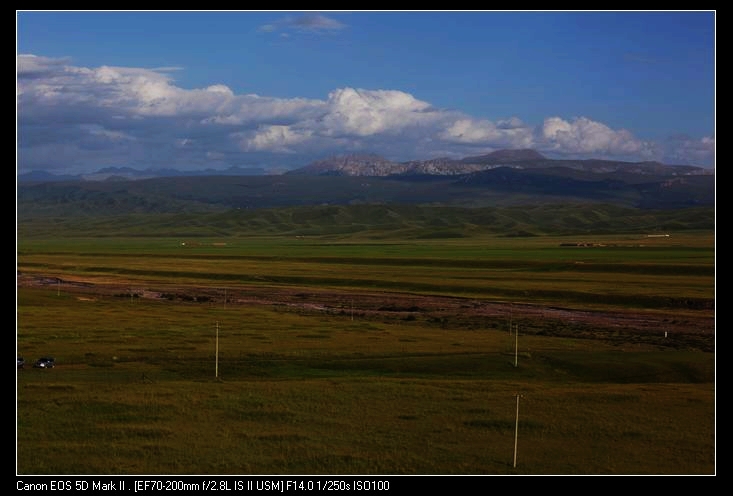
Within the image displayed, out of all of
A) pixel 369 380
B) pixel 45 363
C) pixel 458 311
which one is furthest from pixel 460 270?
pixel 45 363

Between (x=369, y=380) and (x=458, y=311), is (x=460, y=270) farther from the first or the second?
(x=369, y=380)

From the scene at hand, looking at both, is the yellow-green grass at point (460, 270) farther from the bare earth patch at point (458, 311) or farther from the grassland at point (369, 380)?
the bare earth patch at point (458, 311)

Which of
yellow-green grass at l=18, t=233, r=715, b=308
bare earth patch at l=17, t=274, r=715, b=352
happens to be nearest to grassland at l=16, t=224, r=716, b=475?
bare earth patch at l=17, t=274, r=715, b=352

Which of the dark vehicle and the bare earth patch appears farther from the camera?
the bare earth patch

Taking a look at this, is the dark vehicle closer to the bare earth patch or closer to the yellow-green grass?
the bare earth patch
